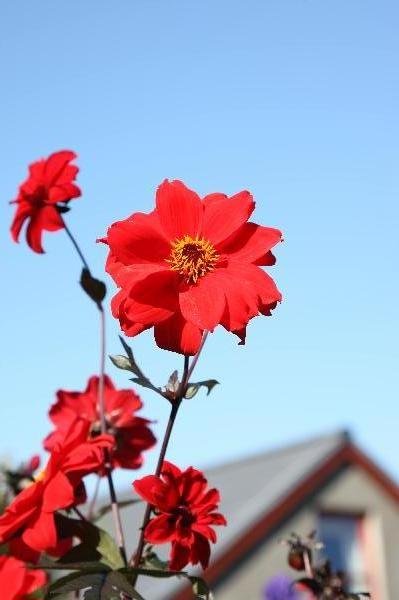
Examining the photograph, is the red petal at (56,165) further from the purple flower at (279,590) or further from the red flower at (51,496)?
the purple flower at (279,590)

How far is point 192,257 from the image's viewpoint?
1086 mm

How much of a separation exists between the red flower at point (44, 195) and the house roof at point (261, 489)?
919cm

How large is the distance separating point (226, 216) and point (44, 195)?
1.77ft

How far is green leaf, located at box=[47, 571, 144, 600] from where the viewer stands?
1016 millimetres

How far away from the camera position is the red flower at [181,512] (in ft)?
3.74

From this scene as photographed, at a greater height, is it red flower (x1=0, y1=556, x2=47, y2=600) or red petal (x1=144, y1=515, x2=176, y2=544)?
red petal (x1=144, y1=515, x2=176, y2=544)

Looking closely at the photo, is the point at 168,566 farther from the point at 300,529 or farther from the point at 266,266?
the point at 300,529

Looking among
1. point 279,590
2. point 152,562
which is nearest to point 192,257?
point 152,562

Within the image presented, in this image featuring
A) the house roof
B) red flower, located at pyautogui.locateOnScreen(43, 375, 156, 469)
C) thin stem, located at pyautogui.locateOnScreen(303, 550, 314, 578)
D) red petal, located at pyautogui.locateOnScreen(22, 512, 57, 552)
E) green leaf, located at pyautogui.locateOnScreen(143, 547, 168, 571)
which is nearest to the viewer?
red petal, located at pyautogui.locateOnScreen(22, 512, 57, 552)

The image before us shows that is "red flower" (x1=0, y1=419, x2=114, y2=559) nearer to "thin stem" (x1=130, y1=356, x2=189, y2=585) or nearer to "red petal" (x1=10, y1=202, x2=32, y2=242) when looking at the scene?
"thin stem" (x1=130, y1=356, x2=189, y2=585)

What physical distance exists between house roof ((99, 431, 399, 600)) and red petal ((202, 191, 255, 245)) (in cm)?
961

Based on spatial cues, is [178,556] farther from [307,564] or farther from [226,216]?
[226,216]

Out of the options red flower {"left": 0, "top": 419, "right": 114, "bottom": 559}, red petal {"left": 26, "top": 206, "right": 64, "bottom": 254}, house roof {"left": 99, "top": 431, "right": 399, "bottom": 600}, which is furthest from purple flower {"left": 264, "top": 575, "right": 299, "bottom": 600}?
house roof {"left": 99, "top": 431, "right": 399, "bottom": 600}

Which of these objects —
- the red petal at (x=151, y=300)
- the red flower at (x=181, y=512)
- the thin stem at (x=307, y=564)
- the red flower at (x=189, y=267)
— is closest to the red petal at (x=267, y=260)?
the red flower at (x=189, y=267)
